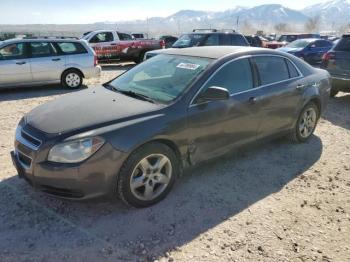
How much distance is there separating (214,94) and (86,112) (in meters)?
1.38

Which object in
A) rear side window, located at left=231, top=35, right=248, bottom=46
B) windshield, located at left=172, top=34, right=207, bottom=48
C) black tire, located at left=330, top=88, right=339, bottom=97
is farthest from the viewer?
rear side window, located at left=231, top=35, right=248, bottom=46

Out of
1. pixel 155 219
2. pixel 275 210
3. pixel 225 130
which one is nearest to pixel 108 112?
pixel 155 219

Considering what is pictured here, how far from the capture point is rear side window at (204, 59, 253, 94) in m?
4.26

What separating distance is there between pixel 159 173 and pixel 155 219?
1.62 ft

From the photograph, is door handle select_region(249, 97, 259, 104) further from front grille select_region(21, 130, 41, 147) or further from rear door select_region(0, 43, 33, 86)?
rear door select_region(0, 43, 33, 86)

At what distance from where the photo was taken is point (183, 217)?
365 centimetres

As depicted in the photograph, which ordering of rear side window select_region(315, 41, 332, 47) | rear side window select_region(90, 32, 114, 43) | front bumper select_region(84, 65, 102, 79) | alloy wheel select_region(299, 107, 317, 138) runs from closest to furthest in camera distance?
1. alloy wheel select_region(299, 107, 317, 138)
2. front bumper select_region(84, 65, 102, 79)
3. rear side window select_region(315, 41, 332, 47)
4. rear side window select_region(90, 32, 114, 43)

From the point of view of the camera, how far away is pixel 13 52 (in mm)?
9938

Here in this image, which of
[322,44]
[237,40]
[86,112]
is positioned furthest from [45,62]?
[322,44]

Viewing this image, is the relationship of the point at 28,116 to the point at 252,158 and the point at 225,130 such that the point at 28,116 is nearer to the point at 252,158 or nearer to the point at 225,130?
the point at 225,130

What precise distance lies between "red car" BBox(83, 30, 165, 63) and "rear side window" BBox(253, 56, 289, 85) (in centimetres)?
1281

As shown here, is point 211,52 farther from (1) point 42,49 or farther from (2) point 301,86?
(1) point 42,49

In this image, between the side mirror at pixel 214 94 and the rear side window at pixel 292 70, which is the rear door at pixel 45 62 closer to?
the rear side window at pixel 292 70

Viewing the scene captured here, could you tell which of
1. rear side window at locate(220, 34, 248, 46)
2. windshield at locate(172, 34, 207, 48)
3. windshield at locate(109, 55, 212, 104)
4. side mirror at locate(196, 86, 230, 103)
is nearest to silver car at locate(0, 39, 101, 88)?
windshield at locate(172, 34, 207, 48)
